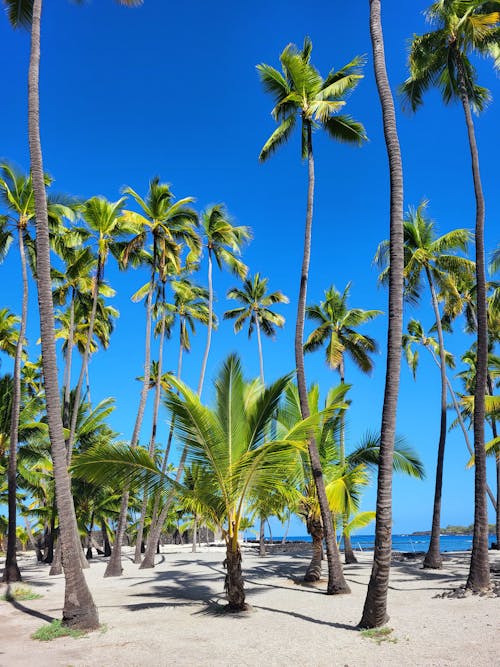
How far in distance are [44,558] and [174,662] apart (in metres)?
27.0

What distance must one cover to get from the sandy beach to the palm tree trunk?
649 millimetres

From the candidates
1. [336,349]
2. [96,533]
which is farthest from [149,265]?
[96,533]

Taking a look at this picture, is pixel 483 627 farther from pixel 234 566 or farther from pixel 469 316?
pixel 469 316

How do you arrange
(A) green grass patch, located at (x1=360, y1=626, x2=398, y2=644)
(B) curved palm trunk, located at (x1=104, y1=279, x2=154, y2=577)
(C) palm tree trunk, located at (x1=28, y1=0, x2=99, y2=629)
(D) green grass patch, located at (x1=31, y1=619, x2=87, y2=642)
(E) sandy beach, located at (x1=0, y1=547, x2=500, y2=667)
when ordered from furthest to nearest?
1. (B) curved palm trunk, located at (x1=104, y1=279, x2=154, y2=577)
2. (C) palm tree trunk, located at (x1=28, y1=0, x2=99, y2=629)
3. (D) green grass patch, located at (x1=31, y1=619, x2=87, y2=642)
4. (A) green grass patch, located at (x1=360, y1=626, x2=398, y2=644)
5. (E) sandy beach, located at (x1=0, y1=547, x2=500, y2=667)

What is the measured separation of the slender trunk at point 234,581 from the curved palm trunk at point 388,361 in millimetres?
2950

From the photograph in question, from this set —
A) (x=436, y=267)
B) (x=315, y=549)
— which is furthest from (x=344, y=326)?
(x=315, y=549)

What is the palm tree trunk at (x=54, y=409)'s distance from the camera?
31.3ft

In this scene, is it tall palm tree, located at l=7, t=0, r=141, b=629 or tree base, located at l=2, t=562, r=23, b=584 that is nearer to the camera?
tall palm tree, located at l=7, t=0, r=141, b=629

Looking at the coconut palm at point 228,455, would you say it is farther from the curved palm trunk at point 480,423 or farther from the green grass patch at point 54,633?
the curved palm trunk at point 480,423

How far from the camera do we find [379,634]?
8383mm

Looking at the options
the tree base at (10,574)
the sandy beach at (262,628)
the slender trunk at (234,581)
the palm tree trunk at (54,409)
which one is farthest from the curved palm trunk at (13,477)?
the slender trunk at (234,581)

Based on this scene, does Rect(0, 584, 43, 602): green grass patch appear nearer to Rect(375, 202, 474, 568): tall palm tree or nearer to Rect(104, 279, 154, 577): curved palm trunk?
Rect(104, 279, 154, 577): curved palm trunk

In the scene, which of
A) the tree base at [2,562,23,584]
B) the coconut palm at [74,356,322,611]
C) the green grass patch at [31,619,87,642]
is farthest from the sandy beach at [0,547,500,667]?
the tree base at [2,562,23,584]

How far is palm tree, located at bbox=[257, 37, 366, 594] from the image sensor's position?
1428 centimetres
